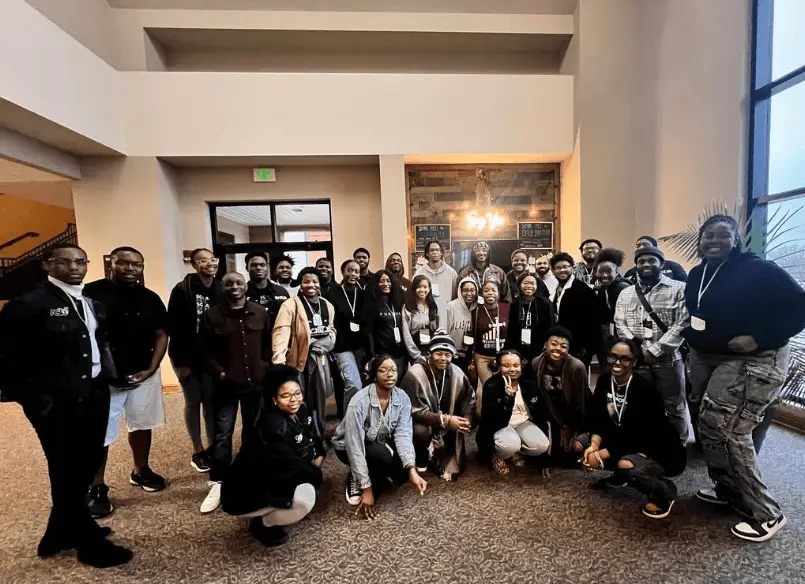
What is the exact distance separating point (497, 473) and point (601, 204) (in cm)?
422

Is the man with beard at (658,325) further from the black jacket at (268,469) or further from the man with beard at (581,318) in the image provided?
the black jacket at (268,469)

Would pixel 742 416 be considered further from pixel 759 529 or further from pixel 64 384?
pixel 64 384

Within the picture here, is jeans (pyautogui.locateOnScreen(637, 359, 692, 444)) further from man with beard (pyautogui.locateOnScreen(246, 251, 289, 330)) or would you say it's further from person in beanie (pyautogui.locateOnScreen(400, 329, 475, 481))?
man with beard (pyautogui.locateOnScreen(246, 251, 289, 330))

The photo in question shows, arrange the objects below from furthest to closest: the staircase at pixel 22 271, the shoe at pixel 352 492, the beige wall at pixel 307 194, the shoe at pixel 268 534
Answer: the staircase at pixel 22 271 < the beige wall at pixel 307 194 < the shoe at pixel 352 492 < the shoe at pixel 268 534

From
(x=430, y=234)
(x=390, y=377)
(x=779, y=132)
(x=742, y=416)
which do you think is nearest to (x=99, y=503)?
(x=390, y=377)

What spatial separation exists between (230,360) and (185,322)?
543 mm

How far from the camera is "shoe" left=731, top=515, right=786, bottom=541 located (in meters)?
1.89

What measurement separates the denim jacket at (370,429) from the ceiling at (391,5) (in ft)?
18.3

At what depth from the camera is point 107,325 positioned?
88.7 inches

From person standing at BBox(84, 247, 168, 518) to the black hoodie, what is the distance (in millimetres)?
3337

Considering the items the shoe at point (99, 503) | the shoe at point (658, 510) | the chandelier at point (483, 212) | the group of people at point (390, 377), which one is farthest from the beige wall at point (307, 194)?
the shoe at point (658, 510)

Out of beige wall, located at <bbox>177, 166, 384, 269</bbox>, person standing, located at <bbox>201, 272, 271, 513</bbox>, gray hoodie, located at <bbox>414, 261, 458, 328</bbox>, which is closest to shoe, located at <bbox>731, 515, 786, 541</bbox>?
gray hoodie, located at <bbox>414, 261, 458, 328</bbox>

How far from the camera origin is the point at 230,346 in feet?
7.89

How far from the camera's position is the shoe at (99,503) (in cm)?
227
